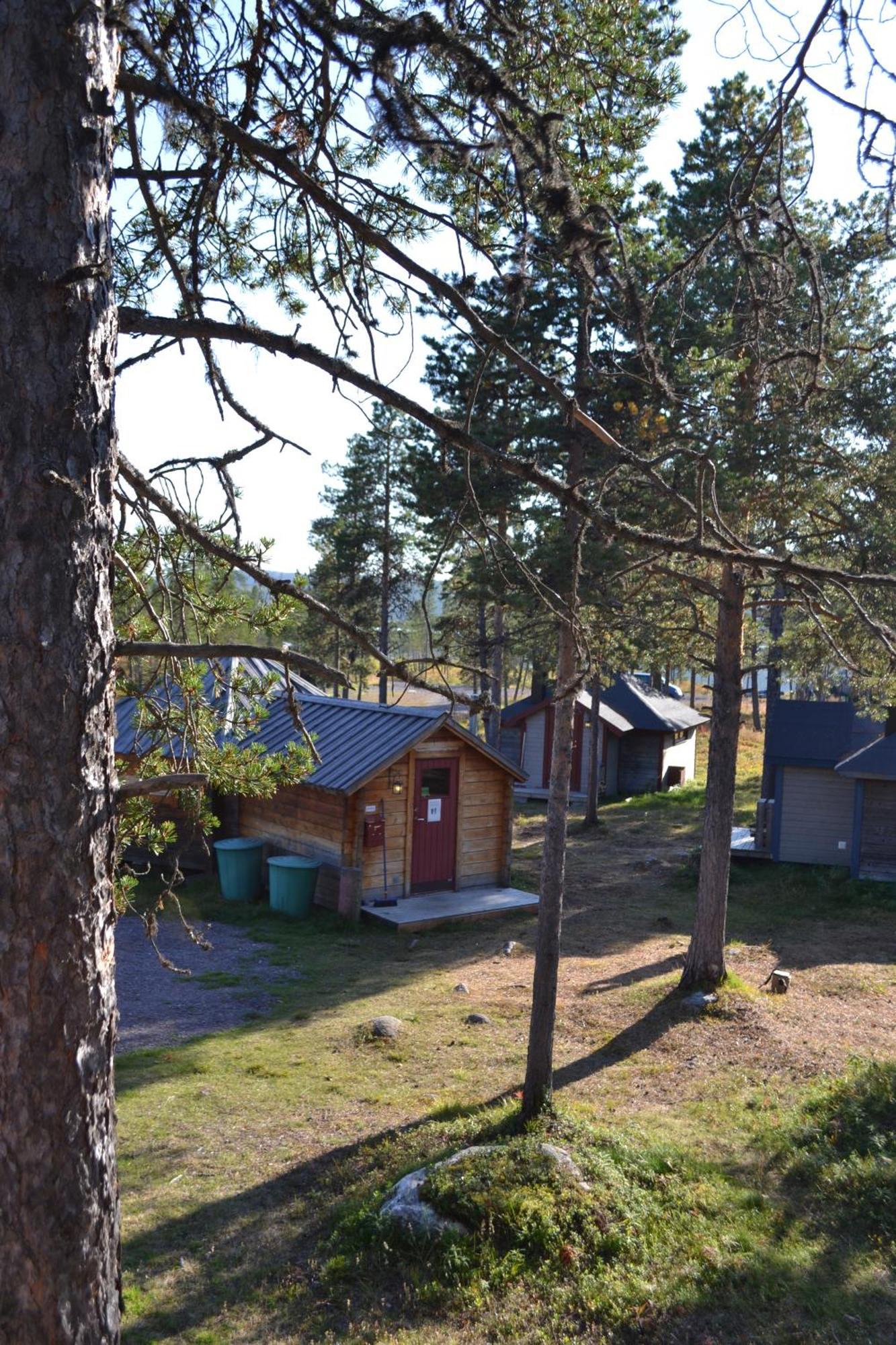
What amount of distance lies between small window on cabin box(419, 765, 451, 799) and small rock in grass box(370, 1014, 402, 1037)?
6.38 metres

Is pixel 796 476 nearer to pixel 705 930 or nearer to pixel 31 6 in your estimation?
pixel 705 930

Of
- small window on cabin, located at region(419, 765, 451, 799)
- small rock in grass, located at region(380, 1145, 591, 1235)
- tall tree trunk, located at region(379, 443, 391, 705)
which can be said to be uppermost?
tall tree trunk, located at region(379, 443, 391, 705)

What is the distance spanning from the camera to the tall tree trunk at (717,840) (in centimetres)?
1266

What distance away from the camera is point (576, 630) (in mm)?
4355

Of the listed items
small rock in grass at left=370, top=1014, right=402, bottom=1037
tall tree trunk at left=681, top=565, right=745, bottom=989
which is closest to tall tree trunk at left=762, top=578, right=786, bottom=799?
tall tree trunk at left=681, top=565, right=745, bottom=989

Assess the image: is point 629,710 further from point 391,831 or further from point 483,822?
point 391,831

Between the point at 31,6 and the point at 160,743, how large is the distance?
3.15 metres

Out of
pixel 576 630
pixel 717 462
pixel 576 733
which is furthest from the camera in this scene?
pixel 576 733

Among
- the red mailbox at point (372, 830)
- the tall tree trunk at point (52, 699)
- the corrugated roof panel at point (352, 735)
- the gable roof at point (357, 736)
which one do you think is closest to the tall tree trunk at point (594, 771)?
the gable roof at point (357, 736)

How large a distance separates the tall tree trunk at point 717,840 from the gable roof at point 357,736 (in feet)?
13.4

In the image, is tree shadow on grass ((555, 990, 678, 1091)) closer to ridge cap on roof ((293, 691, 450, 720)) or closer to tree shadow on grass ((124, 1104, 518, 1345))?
tree shadow on grass ((124, 1104, 518, 1345))

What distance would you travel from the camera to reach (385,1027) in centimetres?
1101

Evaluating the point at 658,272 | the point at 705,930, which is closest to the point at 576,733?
the point at 705,930

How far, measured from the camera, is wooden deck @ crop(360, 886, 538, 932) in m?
15.9
